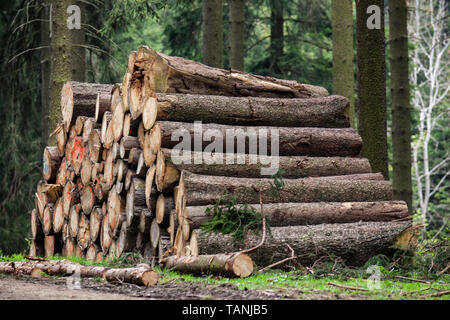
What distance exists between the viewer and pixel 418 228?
836 cm

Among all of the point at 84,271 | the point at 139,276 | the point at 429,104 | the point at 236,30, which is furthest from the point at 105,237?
the point at 429,104

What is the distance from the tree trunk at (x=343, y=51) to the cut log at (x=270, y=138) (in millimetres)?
3467

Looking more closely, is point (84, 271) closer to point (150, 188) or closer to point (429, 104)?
point (150, 188)

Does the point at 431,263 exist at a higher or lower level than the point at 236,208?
lower

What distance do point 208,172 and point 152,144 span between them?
0.89 m

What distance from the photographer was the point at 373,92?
32.9ft

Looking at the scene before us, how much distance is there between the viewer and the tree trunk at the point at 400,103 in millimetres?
12344

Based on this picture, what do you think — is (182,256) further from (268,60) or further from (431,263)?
(268,60)

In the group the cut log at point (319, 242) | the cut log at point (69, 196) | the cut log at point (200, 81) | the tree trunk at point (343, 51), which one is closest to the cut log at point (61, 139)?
the cut log at point (69, 196)

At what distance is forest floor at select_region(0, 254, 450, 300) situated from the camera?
17.8ft

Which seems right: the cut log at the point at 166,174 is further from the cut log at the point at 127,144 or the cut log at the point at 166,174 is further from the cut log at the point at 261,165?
the cut log at the point at 127,144

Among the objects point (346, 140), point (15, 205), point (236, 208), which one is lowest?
point (15, 205)
